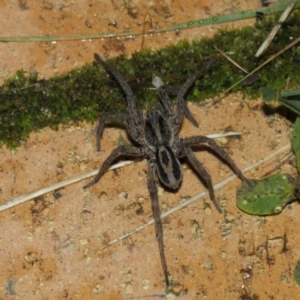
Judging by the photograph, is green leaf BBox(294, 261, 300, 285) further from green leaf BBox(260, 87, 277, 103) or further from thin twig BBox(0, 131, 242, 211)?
thin twig BBox(0, 131, 242, 211)

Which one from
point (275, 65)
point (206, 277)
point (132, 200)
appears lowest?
point (206, 277)

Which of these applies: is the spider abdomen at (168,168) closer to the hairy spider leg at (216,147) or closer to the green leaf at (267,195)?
the hairy spider leg at (216,147)

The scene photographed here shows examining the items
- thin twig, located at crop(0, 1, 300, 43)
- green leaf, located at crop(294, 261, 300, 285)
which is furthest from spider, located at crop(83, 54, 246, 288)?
green leaf, located at crop(294, 261, 300, 285)

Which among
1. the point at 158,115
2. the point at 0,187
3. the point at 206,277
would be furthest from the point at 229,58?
the point at 0,187

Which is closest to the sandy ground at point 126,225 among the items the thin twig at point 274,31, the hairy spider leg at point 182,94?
the hairy spider leg at point 182,94

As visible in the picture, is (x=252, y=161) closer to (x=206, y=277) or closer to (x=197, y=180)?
(x=197, y=180)

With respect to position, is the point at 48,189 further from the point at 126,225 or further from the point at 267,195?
the point at 267,195

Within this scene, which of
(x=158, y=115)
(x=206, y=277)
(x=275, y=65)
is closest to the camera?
(x=206, y=277)
